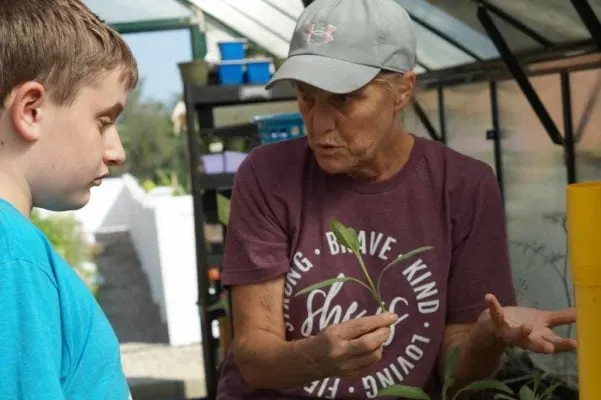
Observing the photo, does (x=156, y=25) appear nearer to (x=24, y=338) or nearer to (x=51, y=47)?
(x=51, y=47)

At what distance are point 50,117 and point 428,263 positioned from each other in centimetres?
80

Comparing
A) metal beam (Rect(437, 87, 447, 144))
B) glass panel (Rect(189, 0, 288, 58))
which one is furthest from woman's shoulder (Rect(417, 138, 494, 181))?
glass panel (Rect(189, 0, 288, 58))

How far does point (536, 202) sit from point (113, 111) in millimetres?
2108

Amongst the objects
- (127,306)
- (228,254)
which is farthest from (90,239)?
(228,254)

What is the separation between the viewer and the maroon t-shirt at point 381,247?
174cm

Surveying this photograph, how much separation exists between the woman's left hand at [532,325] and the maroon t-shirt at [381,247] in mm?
283

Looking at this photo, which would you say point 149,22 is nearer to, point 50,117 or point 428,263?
point 428,263

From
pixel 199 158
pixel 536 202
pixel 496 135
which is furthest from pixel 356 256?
pixel 199 158

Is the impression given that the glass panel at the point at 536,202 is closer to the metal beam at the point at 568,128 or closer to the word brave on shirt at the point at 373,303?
the metal beam at the point at 568,128

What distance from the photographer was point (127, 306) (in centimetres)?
870

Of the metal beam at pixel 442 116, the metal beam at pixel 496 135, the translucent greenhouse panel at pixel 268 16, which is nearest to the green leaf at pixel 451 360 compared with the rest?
the metal beam at pixel 496 135

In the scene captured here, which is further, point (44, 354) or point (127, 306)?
point (127, 306)

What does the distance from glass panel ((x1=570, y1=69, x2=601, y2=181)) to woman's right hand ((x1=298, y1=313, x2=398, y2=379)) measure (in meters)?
1.38

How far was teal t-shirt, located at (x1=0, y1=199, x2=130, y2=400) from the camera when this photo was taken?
41.6 inches
